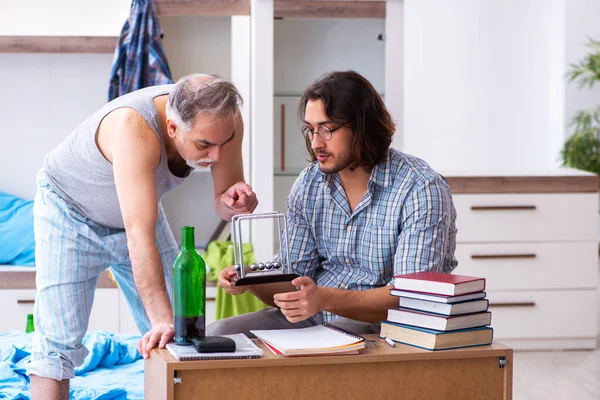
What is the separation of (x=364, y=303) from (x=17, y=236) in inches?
96.1

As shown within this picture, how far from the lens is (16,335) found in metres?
3.11

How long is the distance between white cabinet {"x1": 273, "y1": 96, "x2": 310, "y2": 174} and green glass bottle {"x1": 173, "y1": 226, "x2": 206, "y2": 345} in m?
2.23

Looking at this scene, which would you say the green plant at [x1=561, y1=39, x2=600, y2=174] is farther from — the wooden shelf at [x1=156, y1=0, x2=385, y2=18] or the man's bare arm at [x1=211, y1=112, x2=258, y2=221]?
the man's bare arm at [x1=211, y1=112, x2=258, y2=221]

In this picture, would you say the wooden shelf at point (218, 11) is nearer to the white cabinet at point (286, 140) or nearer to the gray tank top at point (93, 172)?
the white cabinet at point (286, 140)

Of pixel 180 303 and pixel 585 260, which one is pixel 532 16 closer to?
pixel 585 260

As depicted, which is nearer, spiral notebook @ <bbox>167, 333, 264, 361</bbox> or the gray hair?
spiral notebook @ <bbox>167, 333, 264, 361</bbox>

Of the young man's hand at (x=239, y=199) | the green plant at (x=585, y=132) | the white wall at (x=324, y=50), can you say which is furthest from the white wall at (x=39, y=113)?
the green plant at (x=585, y=132)

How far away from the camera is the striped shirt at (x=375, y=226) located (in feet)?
7.15

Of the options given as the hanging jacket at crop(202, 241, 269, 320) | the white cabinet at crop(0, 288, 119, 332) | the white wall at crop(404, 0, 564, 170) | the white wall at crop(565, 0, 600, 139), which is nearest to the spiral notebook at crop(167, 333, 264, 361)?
the hanging jacket at crop(202, 241, 269, 320)

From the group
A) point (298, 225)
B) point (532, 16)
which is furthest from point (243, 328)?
point (532, 16)

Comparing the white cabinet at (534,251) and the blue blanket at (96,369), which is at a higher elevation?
the white cabinet at (534,251)

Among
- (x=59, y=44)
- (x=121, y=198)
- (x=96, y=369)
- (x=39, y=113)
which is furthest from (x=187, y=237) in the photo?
(x=39, y=113)

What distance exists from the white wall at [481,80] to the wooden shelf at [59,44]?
1.52 m

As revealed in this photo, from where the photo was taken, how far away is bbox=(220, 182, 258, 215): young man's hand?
2.27 meters
